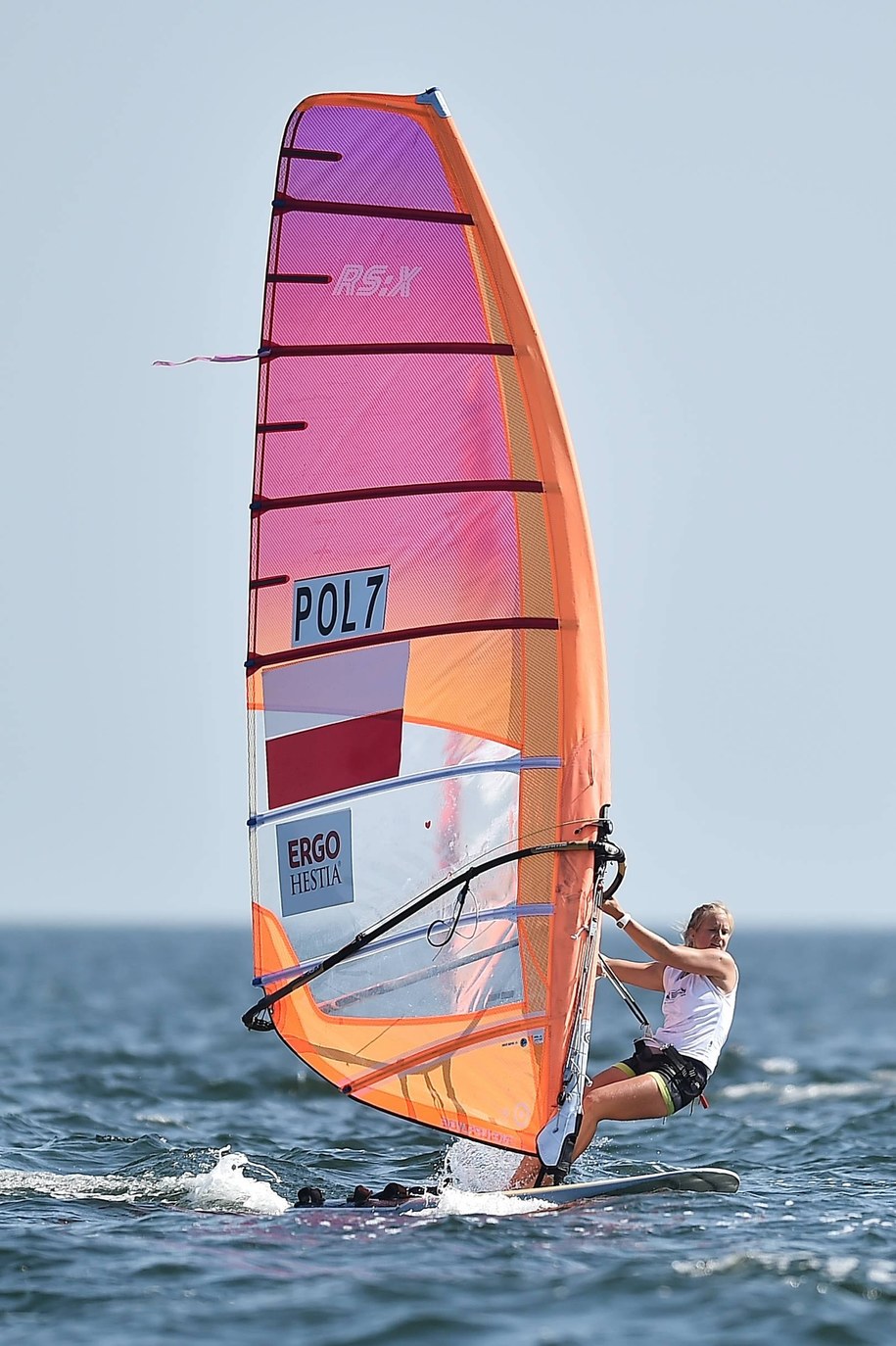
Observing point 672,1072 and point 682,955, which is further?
point 672,1072

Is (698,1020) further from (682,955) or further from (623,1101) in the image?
(623,1101)

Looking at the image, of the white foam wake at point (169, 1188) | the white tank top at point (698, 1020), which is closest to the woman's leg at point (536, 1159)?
the white tank top at point (698, 1020)

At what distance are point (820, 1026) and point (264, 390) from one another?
20345mm

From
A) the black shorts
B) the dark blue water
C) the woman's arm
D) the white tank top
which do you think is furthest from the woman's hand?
the dark blue water

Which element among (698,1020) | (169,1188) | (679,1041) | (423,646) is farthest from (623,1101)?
(169,1188)

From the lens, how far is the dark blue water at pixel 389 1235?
6.22 meters

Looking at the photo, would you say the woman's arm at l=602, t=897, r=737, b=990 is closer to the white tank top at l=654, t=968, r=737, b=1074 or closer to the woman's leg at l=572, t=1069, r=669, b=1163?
the white tank top at l=654, t=968, r=737, b=1074

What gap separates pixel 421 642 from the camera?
802 cm

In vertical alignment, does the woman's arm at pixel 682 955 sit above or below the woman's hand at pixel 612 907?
below

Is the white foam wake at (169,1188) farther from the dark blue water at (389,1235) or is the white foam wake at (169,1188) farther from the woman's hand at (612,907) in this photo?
the woman's hand at (612,907)

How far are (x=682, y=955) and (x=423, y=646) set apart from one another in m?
1.82

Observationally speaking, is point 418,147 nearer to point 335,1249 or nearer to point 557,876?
point 557,876

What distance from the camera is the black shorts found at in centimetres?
795

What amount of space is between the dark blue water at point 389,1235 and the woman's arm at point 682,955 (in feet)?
3.50
